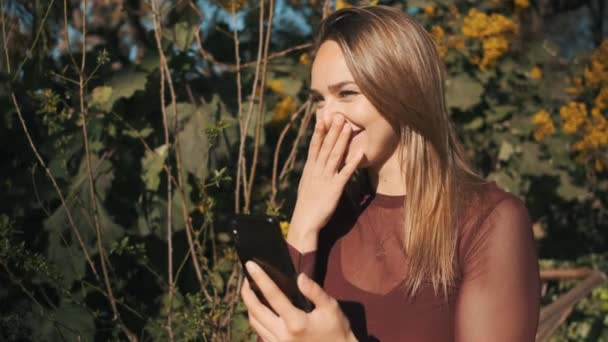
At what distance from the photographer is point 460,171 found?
195 centimetres

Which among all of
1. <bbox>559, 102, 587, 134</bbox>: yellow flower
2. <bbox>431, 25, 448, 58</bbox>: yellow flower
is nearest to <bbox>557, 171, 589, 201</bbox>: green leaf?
<bbox>559, 102, 587, 134</bbox>: yellow flower

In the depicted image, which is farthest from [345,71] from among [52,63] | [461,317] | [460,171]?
[52,63]

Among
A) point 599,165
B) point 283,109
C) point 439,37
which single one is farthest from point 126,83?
point 599,165

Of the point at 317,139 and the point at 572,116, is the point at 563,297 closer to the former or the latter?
the point at 572,116

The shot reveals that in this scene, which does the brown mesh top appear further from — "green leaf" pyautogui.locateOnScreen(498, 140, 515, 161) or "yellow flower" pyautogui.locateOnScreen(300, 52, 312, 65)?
"green leaf" pyautogui.locateOnScreen(498, 140, 515, 161)

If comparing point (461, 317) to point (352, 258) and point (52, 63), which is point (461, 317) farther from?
point (52, 63)

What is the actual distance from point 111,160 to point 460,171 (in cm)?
142

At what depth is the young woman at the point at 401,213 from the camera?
1721mm

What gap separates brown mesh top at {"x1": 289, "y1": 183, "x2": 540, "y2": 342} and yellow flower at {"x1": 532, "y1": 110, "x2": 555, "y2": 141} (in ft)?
7.61

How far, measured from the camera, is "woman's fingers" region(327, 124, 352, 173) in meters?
1.85

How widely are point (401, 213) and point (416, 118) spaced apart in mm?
221

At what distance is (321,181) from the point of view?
6.36 ft

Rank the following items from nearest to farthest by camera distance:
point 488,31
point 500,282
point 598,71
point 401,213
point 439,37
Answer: point 500,282 → point 401,213 → point 439,37 → point 488,31 → point 598,71

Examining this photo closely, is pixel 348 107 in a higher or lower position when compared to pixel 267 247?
higher
